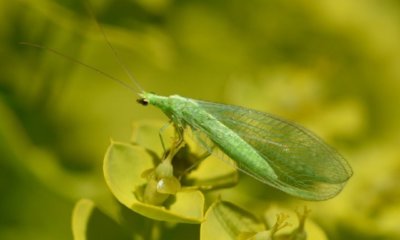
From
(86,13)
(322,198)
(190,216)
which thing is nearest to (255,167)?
(322,198)

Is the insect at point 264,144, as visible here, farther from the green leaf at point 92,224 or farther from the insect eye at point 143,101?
the green leaf at point 92,224

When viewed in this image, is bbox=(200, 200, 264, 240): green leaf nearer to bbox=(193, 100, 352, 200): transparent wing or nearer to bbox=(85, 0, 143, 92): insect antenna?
bbox=(193, 100, 352, 200): transparent wing

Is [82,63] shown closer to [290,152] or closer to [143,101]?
[143,101]

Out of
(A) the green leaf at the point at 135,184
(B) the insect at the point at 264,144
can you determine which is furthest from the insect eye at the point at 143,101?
(A) the green leaf at the point at 135,184

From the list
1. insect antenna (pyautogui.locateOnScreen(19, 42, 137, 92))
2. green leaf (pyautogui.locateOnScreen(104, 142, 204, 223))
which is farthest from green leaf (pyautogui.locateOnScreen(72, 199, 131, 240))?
insect antenna (pyautogui.locateOnScreen(19, 42, 137, 92))

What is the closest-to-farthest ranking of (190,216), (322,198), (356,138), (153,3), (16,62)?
(190,216), (322,198), (16,62), (153,3), (356,138)

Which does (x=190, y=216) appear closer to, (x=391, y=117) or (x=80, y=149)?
(x=80, y=149)
